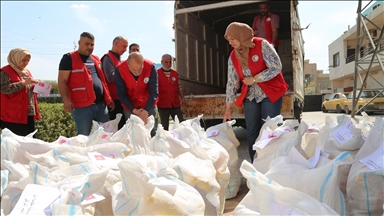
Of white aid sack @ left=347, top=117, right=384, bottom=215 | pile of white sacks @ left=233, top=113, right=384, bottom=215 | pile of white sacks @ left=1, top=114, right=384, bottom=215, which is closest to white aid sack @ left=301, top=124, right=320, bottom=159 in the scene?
pile of white sacks @ left=1, top=114, right=384, bottom=215

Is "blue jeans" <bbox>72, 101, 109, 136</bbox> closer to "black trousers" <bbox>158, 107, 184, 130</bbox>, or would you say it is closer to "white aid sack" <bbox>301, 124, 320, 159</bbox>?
"black trousers" <bbox>158, 107, 184, 130</bbox>

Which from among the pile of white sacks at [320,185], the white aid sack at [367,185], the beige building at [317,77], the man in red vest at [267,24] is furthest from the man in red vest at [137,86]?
the beige building at [317,77]

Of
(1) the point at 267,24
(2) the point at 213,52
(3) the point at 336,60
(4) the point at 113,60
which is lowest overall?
(4) the point at 113,60

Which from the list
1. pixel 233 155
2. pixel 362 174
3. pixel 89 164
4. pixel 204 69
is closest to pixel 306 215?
pixel 362 174

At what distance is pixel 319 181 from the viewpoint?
A: 1.12 m

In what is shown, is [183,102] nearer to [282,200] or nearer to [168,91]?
[168,91]

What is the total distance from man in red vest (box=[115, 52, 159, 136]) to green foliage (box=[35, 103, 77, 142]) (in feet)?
8.51

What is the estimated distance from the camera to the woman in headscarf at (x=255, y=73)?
263 centimetres

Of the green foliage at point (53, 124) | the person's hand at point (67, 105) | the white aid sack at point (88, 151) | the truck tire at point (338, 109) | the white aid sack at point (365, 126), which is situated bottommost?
the truck tire at point (338, 109)

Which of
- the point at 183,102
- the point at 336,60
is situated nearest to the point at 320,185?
the point at 183,102

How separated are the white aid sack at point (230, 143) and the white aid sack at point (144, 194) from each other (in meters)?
1.32

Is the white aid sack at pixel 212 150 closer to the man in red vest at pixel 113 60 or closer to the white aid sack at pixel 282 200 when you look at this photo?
the white aid sack at pixel 282 200

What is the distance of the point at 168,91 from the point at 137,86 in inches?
47.1

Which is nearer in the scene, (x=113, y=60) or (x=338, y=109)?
(x=113, y=60)
